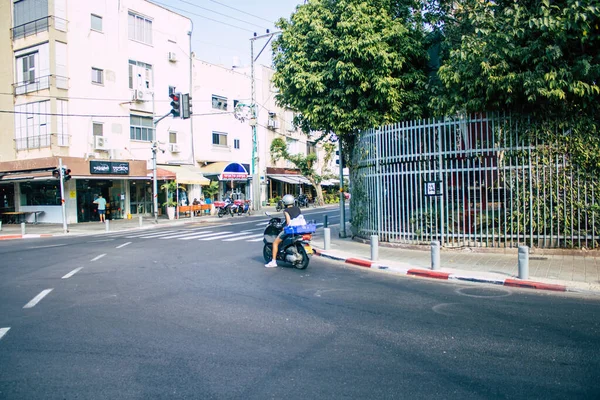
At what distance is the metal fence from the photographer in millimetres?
10750

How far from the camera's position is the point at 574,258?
33.8 ft

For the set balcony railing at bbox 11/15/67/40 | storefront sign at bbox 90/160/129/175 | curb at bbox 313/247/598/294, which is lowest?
curb at bbox 313/247/598/294

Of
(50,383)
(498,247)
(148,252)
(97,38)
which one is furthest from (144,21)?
(50,383)

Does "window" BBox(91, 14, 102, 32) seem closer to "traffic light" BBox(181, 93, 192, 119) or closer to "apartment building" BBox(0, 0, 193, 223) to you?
"apartment building" BBox(0, 0, 193, 223)

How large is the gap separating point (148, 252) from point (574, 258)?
11.5m

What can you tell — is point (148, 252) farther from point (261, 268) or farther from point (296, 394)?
point (296, 394)

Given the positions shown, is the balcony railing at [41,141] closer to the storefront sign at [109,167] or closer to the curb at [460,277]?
the storefront sign at [109,167]

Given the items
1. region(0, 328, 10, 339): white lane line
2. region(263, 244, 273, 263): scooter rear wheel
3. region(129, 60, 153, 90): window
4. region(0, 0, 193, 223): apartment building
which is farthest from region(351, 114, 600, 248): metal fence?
region(129, 60, 153, 90): window

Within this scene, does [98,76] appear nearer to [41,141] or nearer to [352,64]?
[41,141]

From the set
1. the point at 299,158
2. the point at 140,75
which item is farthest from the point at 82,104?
the point at 299,158

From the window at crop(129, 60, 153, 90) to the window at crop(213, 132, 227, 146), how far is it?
7.44 metres

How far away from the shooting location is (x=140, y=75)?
30969 millimetres

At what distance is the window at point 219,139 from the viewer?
37688 mm

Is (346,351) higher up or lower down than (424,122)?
lower down
